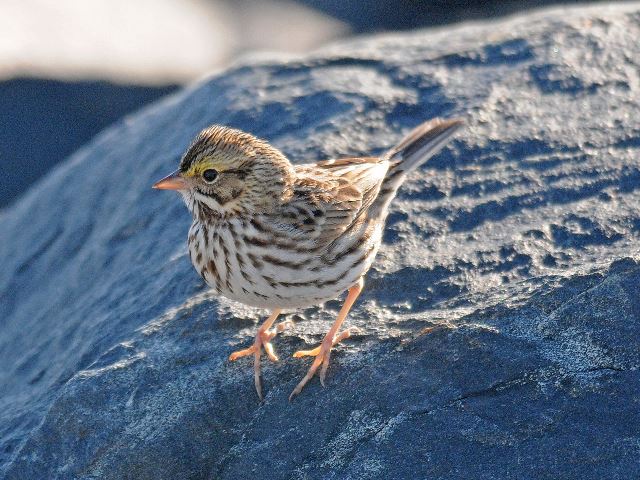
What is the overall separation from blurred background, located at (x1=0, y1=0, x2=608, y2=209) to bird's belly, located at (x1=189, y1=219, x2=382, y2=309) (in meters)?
7.87

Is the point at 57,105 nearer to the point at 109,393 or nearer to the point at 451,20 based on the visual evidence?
the point at 451,20

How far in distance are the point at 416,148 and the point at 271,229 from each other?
4.80ft

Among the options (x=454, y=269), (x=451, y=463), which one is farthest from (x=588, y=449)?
(x=454, y=269)

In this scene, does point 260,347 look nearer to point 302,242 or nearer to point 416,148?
point 302,242

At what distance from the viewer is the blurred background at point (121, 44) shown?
43.8ft

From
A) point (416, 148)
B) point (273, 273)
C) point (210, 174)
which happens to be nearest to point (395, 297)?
point (273, 273)

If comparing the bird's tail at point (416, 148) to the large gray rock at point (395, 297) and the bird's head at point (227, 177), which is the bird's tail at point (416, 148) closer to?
the large gray rock at point (395, 297)

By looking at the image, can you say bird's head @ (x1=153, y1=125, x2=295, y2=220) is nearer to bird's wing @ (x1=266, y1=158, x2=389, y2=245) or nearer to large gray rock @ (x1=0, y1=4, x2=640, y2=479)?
bird's wing @ (x1=266, y1=158, x2=389, y2=245)

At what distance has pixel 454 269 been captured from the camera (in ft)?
21.1

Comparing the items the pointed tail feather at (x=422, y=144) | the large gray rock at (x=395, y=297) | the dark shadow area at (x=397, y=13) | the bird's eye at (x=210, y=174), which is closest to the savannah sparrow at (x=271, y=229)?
the bird's eye at (x=210, y=174)

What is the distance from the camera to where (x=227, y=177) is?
20.4ft

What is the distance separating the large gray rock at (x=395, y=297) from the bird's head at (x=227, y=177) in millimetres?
706

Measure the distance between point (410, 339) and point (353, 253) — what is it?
676 mm

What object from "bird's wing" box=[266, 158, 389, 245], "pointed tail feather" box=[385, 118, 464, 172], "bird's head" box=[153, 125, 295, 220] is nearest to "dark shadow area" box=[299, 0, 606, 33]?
"pointed tail feather" box=[385, 118, 464, 172]
